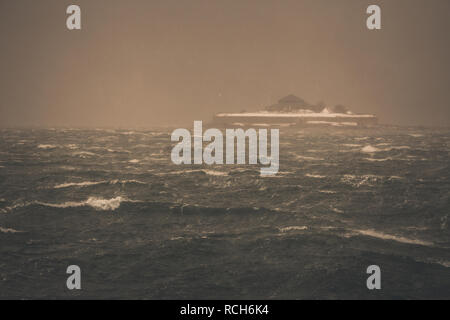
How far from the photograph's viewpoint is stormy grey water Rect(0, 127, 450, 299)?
13.0 meters

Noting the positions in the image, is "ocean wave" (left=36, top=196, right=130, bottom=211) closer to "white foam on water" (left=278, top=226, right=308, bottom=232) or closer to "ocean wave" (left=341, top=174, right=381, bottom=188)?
"white foam on water" (left=278, top=226, right=308, bottom=232)

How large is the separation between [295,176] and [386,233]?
630 inches

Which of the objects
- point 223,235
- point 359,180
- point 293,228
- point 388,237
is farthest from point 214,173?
point 388,237

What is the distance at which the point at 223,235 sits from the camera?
58.4 feet

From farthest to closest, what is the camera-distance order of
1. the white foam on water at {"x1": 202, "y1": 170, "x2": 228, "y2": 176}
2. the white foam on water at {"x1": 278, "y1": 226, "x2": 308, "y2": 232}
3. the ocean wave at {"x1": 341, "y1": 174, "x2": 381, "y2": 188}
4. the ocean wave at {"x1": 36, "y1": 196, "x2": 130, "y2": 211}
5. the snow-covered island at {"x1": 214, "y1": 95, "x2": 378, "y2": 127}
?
the snow-covered island at {"x1": 214, "y1": 95, "x2": 378, "y2": 127} → the white foam on water at {"x1": 202, "y1": 170, "x2": 228, "y2": 176} → the ocean wave at {"x1": 341, "y1": 174, "x2": 381, "y2": 188} → the ocean wave at {"x1": 36, "y1": 196, "x2": 130, "y2": 211} → the white foam on water at {"x1": 278, "y1": 226, "x2": 308, "y2": 232}

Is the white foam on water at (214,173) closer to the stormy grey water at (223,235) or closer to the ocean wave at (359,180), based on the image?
the stormy grey water at (223,235)

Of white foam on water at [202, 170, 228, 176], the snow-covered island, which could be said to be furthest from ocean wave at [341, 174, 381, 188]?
the snow-covered island

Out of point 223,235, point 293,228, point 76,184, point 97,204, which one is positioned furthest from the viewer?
point 76,184

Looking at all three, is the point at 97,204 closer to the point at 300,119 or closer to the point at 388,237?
the point at 388,237

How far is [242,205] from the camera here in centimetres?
2331

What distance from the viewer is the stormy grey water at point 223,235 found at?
1298 centimetres
